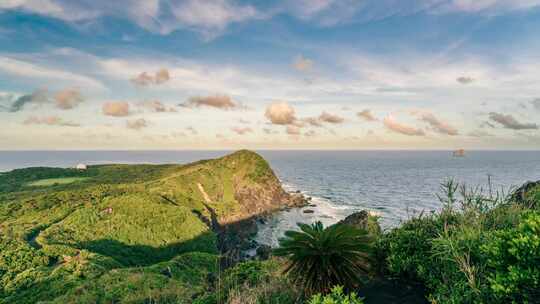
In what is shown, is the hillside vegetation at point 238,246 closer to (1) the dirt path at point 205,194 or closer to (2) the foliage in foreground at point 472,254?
(2) the foliage in foreground at point 472,254

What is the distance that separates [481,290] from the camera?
5.57 metres

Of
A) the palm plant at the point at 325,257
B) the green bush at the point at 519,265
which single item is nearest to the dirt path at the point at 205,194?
the palm plant at the point at 325,257

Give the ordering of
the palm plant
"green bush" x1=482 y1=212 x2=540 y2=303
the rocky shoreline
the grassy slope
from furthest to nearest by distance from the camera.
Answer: the rocky shoreline → the grassy slope → the palm plant → "green bush" x1=482 y1=212 x2=540 y2=303

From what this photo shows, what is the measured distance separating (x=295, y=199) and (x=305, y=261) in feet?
352

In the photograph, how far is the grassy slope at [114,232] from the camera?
88.9 feet

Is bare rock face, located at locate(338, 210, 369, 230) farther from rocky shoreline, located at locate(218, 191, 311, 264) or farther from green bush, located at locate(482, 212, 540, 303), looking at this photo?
rocky shoreline, located at locate(218, 191, 311, 264)

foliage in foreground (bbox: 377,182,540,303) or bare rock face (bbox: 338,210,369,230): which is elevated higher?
foliage in foreground (bbox: 377,182,540,303)

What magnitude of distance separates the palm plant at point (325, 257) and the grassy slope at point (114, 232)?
7.30 m

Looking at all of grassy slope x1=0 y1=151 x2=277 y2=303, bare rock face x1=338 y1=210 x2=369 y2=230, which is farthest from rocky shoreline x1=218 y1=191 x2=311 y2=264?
bare rock face x1=338 y1=210 x2=369 y2=230

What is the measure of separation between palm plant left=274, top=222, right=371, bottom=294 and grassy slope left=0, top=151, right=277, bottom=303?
7300 mm

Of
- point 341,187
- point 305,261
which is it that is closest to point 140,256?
point 305,261

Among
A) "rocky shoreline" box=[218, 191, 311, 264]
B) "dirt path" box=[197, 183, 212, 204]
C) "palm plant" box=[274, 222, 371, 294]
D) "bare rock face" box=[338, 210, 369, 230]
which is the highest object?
"palm plant" box=[274, 222, 371, 294]

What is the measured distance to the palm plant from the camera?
25.0ft

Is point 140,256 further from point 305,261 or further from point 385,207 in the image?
point 385,207
